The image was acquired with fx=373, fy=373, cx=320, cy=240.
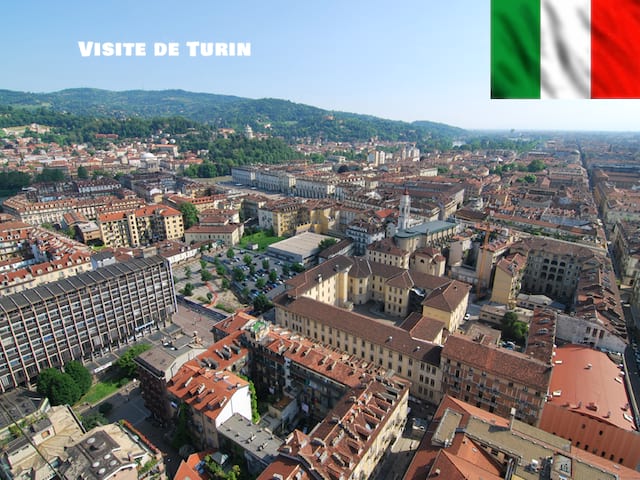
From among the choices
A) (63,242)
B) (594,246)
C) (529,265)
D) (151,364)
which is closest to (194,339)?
(151,364)

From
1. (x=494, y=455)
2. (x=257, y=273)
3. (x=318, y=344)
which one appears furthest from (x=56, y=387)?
(x=494, y=455)

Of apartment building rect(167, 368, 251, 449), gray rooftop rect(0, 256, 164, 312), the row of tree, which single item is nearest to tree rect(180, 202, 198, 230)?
gray rooftop rect(0, 256, 164, 312)

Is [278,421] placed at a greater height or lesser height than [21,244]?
lesser

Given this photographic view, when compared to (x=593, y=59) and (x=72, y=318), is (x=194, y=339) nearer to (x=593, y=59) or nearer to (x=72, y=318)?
(x=72, y=318)

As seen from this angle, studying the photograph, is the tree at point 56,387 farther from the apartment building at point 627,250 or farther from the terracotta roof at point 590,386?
the apartment building at point 627,250

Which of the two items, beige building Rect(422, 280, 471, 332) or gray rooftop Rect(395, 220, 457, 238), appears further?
gray rooftop Rect(395, 220, 457, 238)

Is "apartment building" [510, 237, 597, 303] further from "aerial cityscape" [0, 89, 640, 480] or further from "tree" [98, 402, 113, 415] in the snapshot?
"tree" [98, 402, 113, 415]
